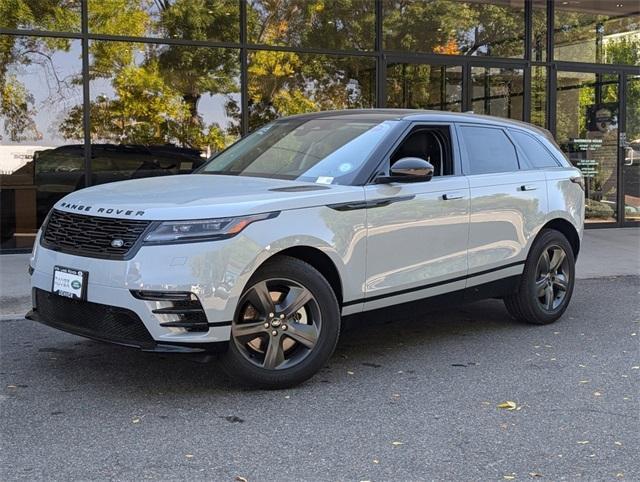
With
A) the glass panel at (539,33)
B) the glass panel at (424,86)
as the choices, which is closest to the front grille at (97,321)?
the glass panel at (424,86)

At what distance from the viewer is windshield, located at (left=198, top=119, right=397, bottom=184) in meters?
5.15

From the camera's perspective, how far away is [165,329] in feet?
13.7

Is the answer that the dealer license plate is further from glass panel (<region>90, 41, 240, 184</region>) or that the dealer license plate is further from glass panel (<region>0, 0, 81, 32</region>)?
glass panel (<region>0, 0, 81, 32</region>)

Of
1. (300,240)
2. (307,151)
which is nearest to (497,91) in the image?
(307,151)

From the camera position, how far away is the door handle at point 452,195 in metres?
5.46

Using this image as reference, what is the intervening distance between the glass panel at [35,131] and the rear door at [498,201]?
622cm

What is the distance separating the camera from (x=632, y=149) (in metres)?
14.0

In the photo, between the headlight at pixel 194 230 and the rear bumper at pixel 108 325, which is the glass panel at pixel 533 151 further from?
the rear bumper at pixel 108 325

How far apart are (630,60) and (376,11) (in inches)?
202

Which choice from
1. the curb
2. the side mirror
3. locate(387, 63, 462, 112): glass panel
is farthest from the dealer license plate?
locate(387, 63, 462, 112): glass panel

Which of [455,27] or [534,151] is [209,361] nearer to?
[534,151]

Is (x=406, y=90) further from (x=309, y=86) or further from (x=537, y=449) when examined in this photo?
(x=537, y=449)

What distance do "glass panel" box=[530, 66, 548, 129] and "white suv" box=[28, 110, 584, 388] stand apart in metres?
7.38

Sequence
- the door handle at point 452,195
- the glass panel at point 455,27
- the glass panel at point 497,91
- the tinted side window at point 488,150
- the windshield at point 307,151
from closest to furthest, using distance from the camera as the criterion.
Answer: the windshield at point 307,151, the door handle at point 452,195, the tinted side window at point 488,150, the glass panel at point 455,27, the glass panel at point 497,91
